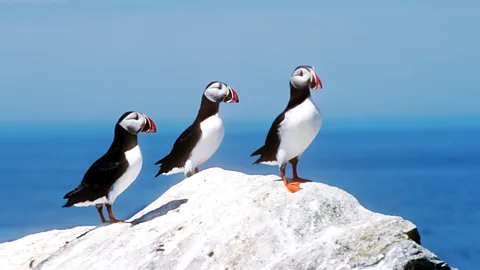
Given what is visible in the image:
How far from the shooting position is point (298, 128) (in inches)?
489

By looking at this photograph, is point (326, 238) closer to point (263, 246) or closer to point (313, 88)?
point (263, 246)

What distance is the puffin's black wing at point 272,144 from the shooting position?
1280 cm

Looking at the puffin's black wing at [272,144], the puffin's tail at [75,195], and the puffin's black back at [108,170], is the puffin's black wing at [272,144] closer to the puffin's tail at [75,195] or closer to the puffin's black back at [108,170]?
the puffin's black back at [108,170]

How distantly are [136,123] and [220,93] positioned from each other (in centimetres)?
216

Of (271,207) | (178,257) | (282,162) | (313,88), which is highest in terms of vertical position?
(313,88)

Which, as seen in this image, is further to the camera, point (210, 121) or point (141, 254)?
point (210, 121)

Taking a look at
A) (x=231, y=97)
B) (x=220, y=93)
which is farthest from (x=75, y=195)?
(x=231, y=97)

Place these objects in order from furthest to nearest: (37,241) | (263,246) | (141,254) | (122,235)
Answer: (37,241) < (122,235) < (141,254) < (263,246)

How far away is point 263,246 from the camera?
11523mm

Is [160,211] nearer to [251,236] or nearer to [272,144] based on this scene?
[272,144]

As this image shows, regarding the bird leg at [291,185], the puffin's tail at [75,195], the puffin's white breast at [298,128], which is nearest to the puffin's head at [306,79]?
the puffin's white breast at [298,128]

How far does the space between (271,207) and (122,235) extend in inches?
98.3

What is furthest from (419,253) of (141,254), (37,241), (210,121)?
(37,241)

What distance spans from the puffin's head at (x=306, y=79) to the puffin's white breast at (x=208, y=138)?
2.95m
